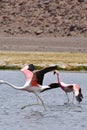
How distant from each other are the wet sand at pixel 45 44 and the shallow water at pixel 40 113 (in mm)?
26460

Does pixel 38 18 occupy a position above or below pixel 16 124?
above

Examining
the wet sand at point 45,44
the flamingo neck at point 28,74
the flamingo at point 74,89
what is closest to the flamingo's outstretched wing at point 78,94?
the flamingo at point 74,89

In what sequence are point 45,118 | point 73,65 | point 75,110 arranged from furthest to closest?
point 73,65, point 75,110, point 45,118

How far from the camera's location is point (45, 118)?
21750 millimetres

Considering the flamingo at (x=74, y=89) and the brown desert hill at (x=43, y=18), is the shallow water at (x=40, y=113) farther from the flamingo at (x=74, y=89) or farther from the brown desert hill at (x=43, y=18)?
the brown desert hill at (x=43, y=18)

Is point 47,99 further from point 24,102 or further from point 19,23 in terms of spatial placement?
point 19,23

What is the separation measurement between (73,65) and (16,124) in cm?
2078

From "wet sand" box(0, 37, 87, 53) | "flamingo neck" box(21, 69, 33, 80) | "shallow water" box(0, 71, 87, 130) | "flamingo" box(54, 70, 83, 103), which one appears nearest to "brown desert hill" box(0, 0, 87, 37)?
"wet sand" box(0, 37, 87, 53)

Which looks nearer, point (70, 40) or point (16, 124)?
point (16, 124)

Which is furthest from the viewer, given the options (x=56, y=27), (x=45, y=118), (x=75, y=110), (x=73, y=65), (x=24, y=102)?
(x=56, y=27)

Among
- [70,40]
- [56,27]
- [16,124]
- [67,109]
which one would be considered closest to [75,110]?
[67,109]

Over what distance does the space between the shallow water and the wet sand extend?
26460 millimetres

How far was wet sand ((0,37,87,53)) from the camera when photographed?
56.8 meters

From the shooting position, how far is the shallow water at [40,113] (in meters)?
20.3
